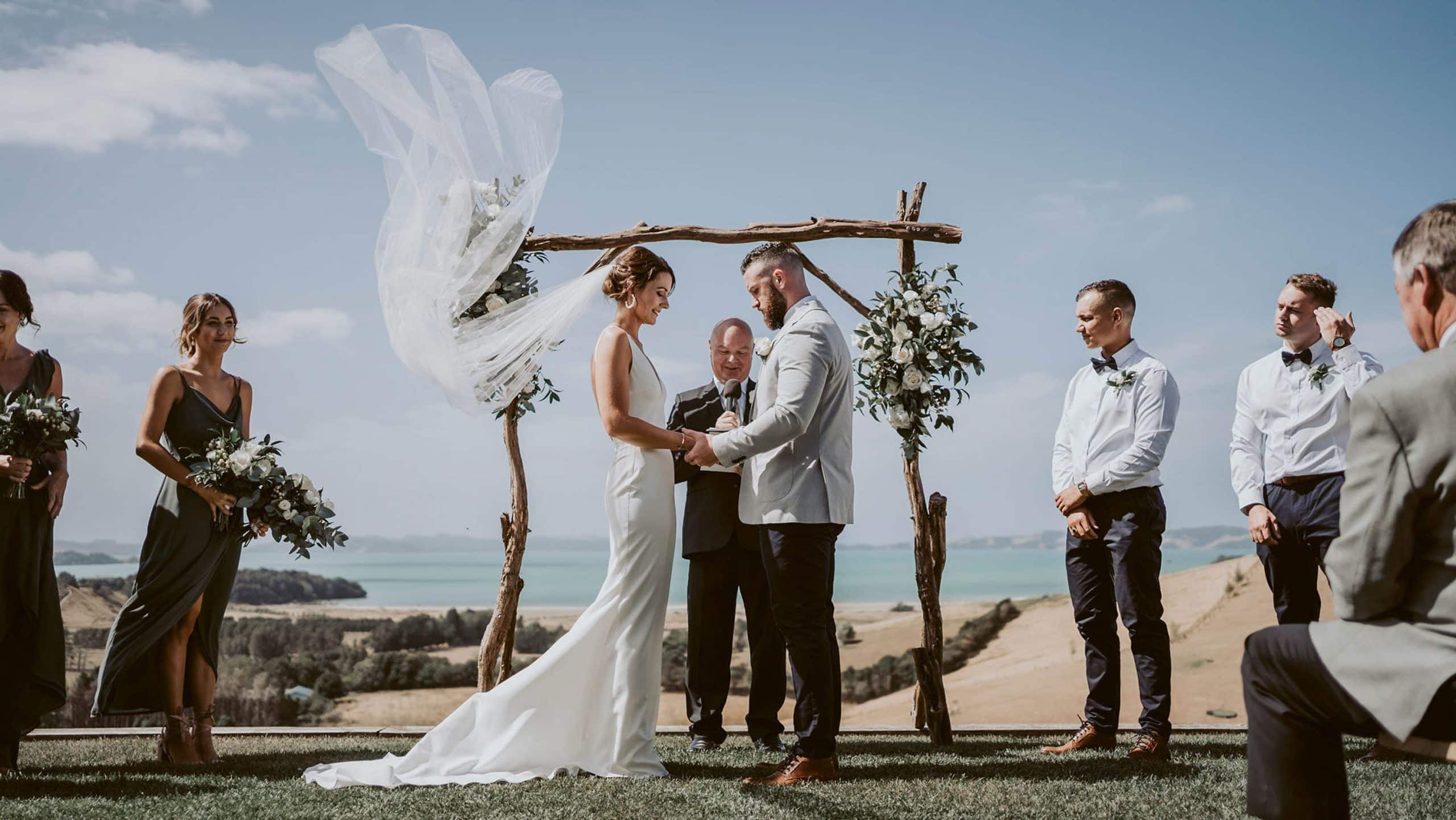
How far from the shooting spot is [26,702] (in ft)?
15.5

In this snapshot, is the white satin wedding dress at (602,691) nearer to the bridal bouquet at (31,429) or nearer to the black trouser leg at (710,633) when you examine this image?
the black trouser leg at (710,633)

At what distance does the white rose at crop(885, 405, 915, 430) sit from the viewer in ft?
18.1

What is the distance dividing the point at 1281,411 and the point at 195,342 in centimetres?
562

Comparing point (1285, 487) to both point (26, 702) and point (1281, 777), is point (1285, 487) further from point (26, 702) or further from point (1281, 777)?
point (26, 702)

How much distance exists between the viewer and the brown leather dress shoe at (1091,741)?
5.10 meters

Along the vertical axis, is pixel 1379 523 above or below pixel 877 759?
above

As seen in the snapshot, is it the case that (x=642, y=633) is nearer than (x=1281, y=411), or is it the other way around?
(x=642, y=633)

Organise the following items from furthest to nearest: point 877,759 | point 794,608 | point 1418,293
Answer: point 877,759 → point 794,608 → point 1418,293

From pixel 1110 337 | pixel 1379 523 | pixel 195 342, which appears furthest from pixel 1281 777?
pixel 195 342

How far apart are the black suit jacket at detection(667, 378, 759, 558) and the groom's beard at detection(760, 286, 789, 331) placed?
1.24 meters

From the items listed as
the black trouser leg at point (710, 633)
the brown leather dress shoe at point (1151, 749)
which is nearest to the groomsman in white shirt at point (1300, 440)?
the brown leather dress shoe at point (1151, 749)

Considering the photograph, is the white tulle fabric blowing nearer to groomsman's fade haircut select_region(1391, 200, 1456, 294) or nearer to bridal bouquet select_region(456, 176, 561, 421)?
bridal bouquet select_region(456, 176, 561, 421)

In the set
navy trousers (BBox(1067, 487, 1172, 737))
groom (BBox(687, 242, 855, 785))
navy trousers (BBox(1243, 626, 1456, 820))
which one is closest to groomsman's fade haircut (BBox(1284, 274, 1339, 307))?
navy trousers (BBox(1067, 487, 1172, 737))

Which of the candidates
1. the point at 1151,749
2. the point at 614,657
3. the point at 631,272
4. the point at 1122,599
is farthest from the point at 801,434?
the point at 1151,749
